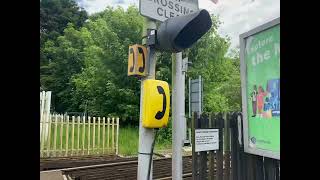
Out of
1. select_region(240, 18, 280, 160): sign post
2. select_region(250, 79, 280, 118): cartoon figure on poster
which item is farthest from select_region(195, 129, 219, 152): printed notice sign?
select_region(250, 79, 280, 118): cartoon figure on poster

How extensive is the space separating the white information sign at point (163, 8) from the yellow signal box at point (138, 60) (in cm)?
25

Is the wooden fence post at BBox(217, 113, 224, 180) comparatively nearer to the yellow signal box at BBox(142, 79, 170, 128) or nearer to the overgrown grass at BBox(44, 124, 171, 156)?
the yellow signal box at BBox(142, 79, 170, 128)

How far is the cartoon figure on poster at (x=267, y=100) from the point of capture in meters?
1.99

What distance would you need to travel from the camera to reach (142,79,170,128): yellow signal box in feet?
7.66

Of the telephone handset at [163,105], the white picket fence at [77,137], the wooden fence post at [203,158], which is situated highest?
the telephone handset at [163,105]

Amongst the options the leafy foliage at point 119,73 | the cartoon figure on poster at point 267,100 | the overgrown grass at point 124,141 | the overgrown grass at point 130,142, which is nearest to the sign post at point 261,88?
the cartoon figure on poster at point 267,100

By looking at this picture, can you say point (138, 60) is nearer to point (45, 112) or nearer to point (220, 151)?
point (220, 151)

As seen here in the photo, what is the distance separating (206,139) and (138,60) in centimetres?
83

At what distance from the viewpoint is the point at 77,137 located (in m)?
7.96

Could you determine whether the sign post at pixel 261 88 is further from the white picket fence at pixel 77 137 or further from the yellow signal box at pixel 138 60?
the white picket fence at pixel 77 137

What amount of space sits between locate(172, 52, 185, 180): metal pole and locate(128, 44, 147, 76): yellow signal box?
1.25 ft
